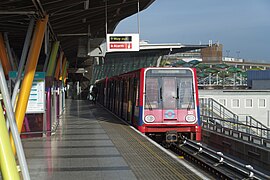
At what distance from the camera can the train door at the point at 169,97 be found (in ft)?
51.4

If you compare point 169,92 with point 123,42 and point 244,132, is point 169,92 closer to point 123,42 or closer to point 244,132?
point 123,42

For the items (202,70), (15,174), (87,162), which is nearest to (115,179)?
(87,162)

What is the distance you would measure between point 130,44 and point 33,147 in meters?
6.89

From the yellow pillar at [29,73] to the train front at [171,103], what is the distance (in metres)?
4.31

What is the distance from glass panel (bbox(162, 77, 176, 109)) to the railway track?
1.44 metres

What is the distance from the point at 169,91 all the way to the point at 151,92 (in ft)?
2.02

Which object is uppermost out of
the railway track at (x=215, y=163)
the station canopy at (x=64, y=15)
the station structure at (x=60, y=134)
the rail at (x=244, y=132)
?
the station canopy at (x=64, y=15)

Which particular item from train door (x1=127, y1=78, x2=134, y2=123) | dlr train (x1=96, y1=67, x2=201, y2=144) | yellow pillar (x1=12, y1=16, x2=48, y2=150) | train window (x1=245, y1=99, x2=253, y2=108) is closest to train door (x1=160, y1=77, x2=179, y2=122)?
dlr train (x1=96, y1=67, x2=201, y2=144)

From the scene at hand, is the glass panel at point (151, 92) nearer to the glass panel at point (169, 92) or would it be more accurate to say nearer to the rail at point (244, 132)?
the glass panel at point (169, 92)

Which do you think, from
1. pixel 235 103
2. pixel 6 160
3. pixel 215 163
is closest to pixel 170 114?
pixel 215 163

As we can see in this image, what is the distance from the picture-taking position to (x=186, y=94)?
15.7 meters

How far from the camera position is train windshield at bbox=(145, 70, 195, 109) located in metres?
15.7

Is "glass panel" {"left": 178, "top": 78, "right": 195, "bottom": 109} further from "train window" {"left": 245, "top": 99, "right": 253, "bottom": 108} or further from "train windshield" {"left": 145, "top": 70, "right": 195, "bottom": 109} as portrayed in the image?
"train window" {"left": 245, "top": 99, "right": 253, "bottom": 108}

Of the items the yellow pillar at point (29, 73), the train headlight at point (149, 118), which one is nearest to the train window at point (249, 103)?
the train headlight at point (149, 118)
